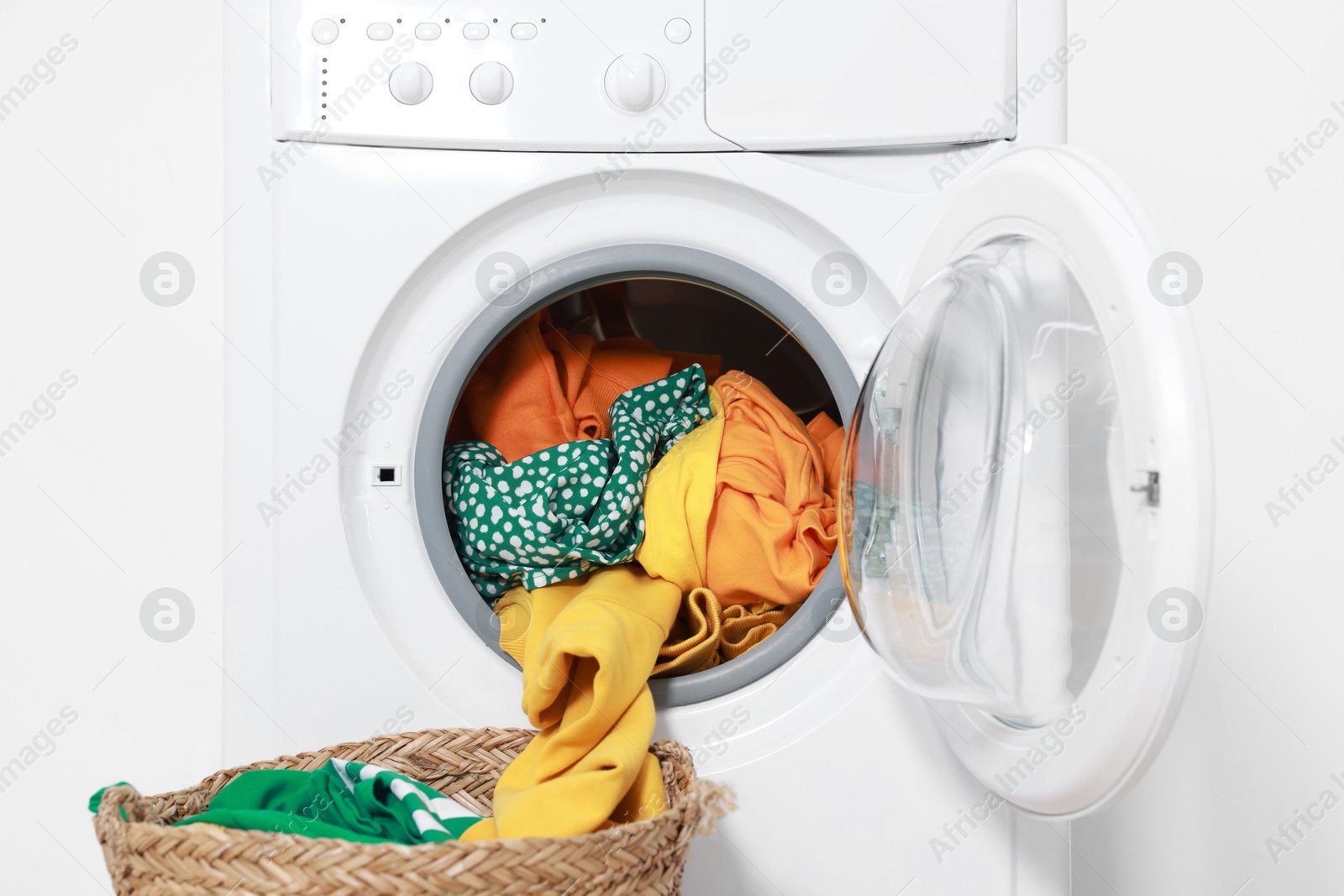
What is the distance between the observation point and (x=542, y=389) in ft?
3.14

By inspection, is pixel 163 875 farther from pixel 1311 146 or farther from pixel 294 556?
pixel 1311 146

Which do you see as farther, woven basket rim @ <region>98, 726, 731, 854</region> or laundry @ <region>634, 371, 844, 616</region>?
laundry @ <region>634, 371, 844, 616</region>

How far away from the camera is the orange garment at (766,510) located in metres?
0.85

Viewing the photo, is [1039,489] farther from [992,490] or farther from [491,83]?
[491,83]

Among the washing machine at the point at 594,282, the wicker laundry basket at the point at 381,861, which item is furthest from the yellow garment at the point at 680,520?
the wicker laundry basket at the point at 381,861

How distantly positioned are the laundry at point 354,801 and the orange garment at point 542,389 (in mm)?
355

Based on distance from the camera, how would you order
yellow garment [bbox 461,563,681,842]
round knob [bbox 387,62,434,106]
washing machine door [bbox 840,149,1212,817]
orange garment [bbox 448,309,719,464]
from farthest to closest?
orange garment [bbox 448,309,719,464], round knob [bbox 387,62,434,106], yellow garment [bbox 461,563,681,842], washing machine door [bbox 840,149,1212,817]

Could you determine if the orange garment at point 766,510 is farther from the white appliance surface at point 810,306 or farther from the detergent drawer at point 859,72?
the detergent drawer at point 859,72

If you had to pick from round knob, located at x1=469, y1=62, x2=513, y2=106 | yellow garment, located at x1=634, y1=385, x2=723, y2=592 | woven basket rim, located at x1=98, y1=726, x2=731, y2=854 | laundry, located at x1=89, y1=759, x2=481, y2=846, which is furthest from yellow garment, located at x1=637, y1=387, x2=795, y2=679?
round knob, located at x1=469, y1=62, x2=513, y2=106

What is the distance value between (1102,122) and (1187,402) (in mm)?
652

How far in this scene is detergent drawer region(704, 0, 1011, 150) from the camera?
2.61ft

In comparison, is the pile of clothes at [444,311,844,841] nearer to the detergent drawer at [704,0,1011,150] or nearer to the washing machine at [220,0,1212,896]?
the washing machine at [220,0,1212,896]

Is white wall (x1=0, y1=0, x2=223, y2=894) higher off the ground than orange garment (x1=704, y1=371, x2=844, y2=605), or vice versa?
white wall (x1=0, y1=0, x2=223, y2=894)

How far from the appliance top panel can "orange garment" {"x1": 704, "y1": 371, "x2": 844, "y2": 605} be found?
274mm
